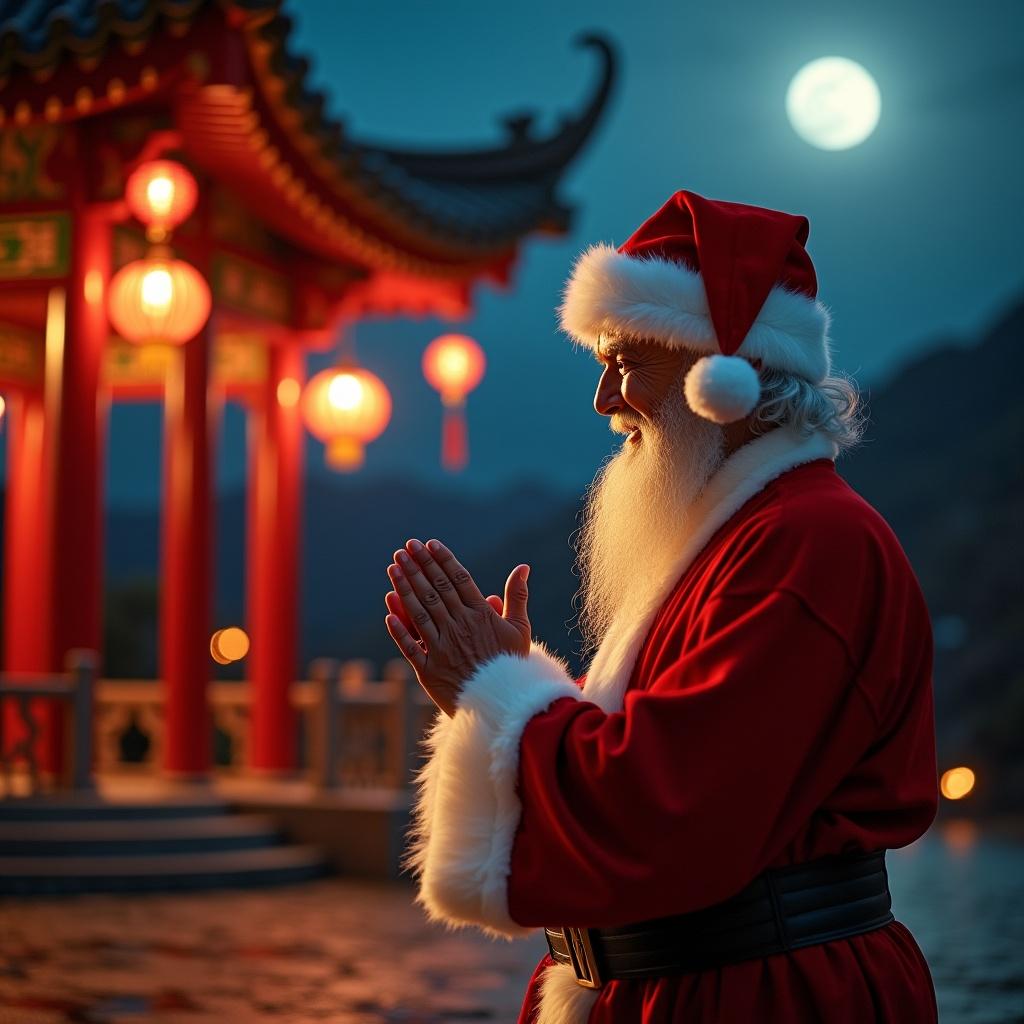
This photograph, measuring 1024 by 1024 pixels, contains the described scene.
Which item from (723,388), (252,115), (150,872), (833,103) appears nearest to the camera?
(723,388)

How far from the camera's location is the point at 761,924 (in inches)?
75.0

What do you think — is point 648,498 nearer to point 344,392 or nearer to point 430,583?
point 430,583

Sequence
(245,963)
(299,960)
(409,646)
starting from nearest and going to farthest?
(409,646), (245,963), (299,960)

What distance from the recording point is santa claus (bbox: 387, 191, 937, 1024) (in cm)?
181

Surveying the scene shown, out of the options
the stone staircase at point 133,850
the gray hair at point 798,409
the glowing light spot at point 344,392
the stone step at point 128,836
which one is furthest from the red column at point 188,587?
the gray hair at point 798,409

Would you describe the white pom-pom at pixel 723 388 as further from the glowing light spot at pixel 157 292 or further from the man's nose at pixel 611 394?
the glowing light spot at pixel 157 292

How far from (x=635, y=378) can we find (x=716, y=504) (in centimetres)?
24

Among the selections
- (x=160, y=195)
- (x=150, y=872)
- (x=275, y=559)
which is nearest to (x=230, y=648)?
(x=275, y=559)

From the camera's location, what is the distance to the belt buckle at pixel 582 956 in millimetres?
2029

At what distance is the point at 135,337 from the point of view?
8.50m

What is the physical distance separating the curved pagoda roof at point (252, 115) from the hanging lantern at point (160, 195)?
265mm

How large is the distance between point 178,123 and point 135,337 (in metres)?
1.30

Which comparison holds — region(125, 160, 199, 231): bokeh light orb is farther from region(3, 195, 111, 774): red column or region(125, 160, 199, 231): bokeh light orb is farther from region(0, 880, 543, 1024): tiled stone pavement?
region(0, 880, 543, 1024): tiled stone pavement

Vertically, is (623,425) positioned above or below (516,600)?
above
